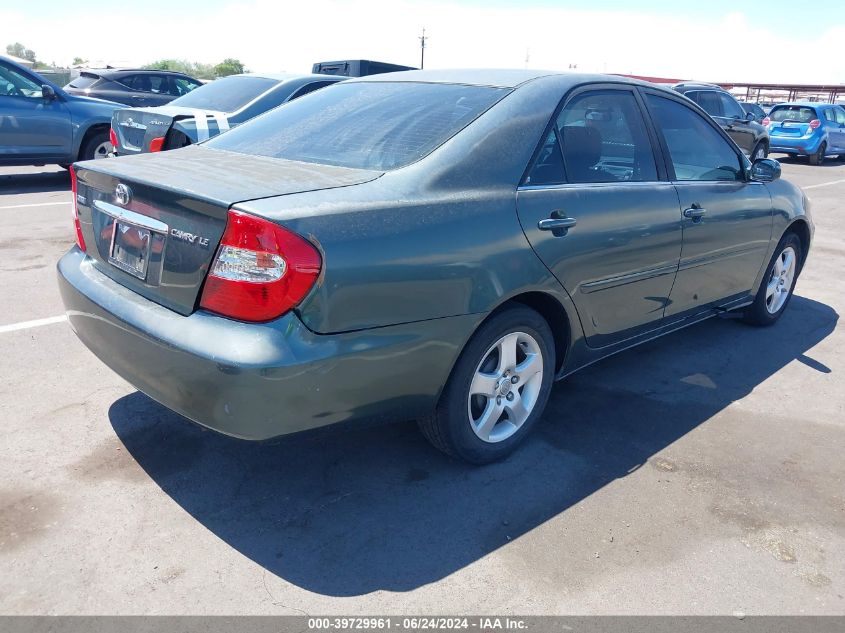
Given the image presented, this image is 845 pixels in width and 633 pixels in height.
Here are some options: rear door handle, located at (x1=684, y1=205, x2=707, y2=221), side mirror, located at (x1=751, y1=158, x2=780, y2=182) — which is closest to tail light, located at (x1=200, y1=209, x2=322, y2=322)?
rear door handle, located at (x1=684, y1=205, x2=707, y2=221)

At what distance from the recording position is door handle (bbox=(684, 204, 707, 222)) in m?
4.01

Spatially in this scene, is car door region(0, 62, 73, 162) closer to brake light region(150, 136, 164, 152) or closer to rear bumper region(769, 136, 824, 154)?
brake light region(150, 136, 164, 152)

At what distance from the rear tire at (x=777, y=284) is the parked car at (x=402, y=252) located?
1167mm

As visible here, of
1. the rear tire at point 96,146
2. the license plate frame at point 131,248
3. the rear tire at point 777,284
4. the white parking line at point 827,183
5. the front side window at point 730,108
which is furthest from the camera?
the front side window at point 730,108

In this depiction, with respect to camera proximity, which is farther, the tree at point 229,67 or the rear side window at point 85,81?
the tree at point 229,67

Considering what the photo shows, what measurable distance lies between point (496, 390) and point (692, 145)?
7.31 feet

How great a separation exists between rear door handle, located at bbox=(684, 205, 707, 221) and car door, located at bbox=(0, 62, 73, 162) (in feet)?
28.8

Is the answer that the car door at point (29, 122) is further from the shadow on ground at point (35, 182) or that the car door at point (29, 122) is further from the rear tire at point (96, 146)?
the shadow on ground at point (35, 182)

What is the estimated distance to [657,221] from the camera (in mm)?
3795

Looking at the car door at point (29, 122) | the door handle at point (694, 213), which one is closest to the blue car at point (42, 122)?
the car door at point (29, 122)

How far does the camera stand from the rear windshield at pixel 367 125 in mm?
3111

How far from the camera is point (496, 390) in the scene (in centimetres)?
322

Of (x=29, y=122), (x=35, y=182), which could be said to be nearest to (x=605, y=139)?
(x=29, y=122)
